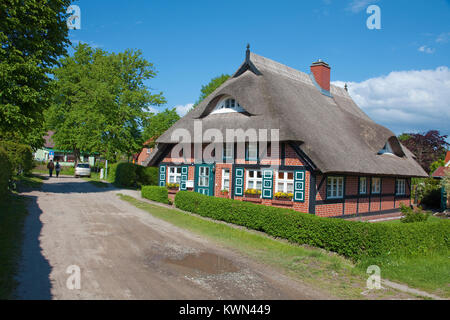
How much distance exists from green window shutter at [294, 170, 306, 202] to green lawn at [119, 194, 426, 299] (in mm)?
3316

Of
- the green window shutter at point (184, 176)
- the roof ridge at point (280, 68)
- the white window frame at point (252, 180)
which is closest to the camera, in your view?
the white window frame at point (252, 180)

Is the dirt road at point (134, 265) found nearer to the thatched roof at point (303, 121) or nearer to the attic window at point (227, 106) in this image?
the thatched roof at point (303, 121)

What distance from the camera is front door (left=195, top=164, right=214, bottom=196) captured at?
19.6m

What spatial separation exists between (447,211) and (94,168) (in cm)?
4546

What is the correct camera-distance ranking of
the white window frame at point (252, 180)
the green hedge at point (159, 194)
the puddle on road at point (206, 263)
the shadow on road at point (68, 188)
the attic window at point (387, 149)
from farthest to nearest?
the shadow on road at point (68, 188)
the attic window at point (387, 149)
the green hedge at point (159, 194)
the white window frame at point (252, 180)
the puddle on road at point (206, 263)

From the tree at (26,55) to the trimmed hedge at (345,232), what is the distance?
446 inches

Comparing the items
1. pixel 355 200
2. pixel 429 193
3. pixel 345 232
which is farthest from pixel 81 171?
pixel 429 193

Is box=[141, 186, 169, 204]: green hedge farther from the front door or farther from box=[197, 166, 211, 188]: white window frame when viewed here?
box=[197, 166, 211, 188]: white window frame

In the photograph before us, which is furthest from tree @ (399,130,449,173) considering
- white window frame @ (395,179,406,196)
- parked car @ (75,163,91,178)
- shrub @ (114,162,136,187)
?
parked car @ (75,163,91,178)

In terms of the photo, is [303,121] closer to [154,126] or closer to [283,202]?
[283,202]

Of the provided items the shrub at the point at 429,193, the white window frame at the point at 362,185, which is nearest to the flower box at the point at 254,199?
the white window frame at the point at 362,185

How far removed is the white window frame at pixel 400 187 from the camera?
77.9 ft
